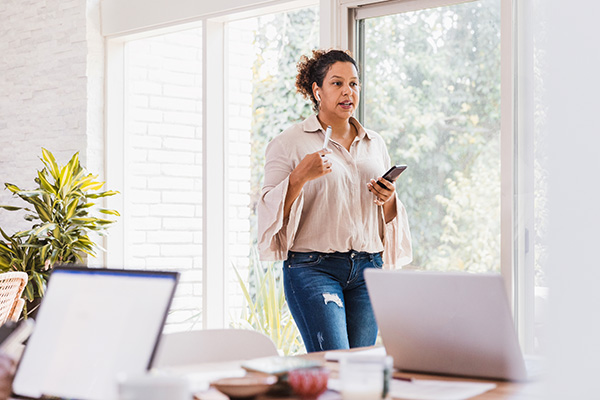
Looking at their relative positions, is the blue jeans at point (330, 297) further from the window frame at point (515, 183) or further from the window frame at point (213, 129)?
the window frame at point (213, 129)

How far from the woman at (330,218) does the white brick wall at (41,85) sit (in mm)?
2612

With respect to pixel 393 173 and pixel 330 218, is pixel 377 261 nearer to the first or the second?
pixel 330 218

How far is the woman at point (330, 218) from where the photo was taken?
246 centimetres

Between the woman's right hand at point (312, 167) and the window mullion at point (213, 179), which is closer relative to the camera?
the woman's right hand at point (312, 167)

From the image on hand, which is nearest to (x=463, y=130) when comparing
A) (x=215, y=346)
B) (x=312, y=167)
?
(x=312, y=167)

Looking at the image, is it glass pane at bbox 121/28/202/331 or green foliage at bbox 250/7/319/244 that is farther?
glass pane at bbox 121/28/202/331

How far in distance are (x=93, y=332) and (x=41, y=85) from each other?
4454mm

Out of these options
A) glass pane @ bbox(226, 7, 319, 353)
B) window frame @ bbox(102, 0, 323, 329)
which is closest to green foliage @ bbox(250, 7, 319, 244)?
glass pane @ bbox(226, 7, 319, 353)

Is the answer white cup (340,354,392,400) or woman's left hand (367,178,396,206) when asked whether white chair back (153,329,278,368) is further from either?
woman's left hand (367,178,396,206)

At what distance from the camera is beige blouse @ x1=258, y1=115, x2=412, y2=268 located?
2.54m

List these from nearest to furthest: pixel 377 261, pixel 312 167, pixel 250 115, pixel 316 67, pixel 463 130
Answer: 1. pixel 312 167
2. pixel 377 261
3. pixel 316 67
4. pixel 463 130
5. pixel 250 115

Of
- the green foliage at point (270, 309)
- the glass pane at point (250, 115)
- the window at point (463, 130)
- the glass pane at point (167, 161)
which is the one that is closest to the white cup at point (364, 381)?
the window at point (463, 130)

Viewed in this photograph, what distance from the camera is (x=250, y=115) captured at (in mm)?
4562

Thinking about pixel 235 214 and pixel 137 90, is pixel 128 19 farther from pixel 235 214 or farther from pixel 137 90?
pixel 235 214
